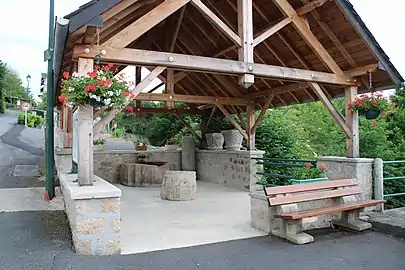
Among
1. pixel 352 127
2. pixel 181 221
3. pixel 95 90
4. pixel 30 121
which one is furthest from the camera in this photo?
pixel 30 121

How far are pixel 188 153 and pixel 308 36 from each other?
6.18 meters

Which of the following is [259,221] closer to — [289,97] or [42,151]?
[289,97]

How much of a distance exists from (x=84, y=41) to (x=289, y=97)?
18.0 feet

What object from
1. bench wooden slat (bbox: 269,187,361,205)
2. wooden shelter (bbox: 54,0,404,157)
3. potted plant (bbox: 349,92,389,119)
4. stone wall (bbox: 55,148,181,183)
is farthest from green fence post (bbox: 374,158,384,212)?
stone wall (bbox: 55,148,181,183)

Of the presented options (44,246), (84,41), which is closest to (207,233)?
(44,246)

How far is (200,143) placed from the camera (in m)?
10.9

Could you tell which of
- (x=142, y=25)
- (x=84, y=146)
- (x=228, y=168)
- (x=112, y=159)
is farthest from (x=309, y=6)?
(x=112, y=159)

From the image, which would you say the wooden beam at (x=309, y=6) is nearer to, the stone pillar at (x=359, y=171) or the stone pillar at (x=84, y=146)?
the stone pillar at (x=359, y=171)

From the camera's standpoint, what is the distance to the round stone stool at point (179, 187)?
23.0ft

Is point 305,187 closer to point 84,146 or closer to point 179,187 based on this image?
point 84,146

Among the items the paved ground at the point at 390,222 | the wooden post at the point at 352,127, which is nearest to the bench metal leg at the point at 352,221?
the paved ground at the point at 390,222

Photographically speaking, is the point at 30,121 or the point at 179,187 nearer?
the point at 179,187

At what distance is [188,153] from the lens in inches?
431

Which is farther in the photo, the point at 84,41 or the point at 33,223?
the point at 33,223
